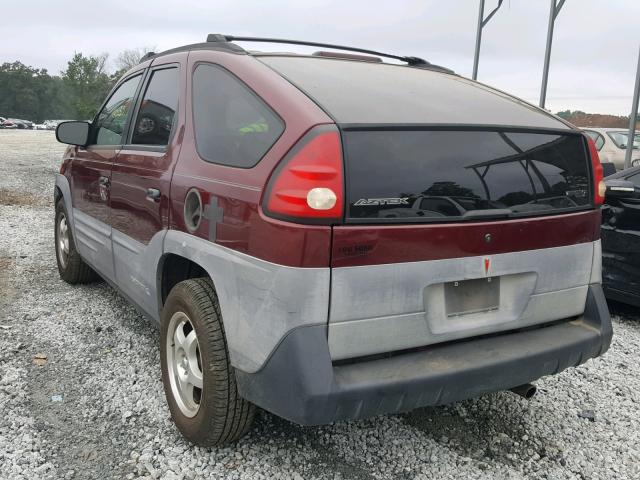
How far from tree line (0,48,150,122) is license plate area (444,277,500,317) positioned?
79.4 metres

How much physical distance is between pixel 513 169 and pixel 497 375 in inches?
34.1

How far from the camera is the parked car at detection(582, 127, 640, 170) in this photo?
12664 mm

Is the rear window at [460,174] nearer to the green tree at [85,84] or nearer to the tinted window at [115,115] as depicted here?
the tinted window at [115,115]

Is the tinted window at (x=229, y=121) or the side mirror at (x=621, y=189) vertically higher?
the tinted window at (x=229, y=121)

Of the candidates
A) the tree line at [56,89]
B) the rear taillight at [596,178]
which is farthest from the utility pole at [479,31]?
the tree line at [56,89]

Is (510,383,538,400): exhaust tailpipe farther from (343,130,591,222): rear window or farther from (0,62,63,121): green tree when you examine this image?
(0,62,63,121): green tree

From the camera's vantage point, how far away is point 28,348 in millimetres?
3830

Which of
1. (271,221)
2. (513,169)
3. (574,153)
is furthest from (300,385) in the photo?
(574,153)

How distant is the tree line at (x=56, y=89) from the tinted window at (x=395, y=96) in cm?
7852

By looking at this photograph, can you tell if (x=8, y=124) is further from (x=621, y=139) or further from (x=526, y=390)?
(x=526, y=390)

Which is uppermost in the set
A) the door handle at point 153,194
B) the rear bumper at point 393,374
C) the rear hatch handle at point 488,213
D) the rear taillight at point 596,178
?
the rear taillight at point 596,178

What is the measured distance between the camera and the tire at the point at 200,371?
2434 mm

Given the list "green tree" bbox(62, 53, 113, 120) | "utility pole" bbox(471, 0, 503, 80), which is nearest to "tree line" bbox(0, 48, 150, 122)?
"green tree" bbox(62, 53, 113, 120)

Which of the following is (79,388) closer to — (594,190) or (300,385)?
(300,385)
